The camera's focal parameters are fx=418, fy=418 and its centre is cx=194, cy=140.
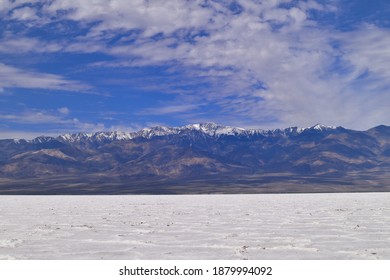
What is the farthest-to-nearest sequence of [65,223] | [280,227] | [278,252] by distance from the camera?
[65,223] < [280,227] < [278,252]

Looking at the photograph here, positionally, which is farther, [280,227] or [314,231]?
[280,227]

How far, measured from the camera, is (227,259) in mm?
12688

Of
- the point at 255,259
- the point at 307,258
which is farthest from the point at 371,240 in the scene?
the point at 255,259

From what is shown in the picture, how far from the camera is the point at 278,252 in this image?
13.7 meters

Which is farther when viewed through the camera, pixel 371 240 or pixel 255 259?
pixel 371 240

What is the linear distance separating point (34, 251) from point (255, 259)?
7421 mm
